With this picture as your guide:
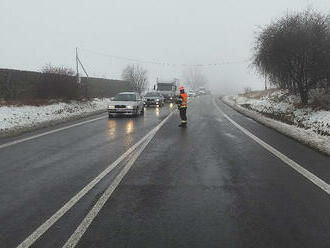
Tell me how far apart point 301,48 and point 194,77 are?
130445 mm

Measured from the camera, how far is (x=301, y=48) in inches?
843

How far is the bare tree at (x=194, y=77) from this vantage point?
486ft

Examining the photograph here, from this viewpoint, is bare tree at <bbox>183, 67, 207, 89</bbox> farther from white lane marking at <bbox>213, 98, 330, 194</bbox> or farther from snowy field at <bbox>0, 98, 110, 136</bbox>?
white lane marking at <bbox>213, 98, 330, 194</bbox>

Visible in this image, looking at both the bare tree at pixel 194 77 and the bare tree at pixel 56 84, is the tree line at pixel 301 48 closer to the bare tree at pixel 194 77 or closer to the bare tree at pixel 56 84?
the bare tree at pixel 56 84

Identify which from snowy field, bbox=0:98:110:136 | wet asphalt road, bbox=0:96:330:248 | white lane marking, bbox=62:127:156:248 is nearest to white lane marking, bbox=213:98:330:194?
wet asphalt road, bbox=0:96:330:248

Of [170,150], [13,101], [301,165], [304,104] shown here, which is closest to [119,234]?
[301,165]

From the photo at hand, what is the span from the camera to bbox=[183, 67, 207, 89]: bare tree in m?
148

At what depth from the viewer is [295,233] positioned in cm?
411

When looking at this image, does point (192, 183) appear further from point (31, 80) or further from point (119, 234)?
point (31, 80)

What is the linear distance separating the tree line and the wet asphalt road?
1333cm

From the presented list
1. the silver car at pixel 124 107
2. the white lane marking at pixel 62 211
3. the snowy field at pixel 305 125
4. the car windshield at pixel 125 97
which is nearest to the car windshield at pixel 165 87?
the snowy field at pixel 305 125

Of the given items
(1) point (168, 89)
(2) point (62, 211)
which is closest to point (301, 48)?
(2) point (62, 211)

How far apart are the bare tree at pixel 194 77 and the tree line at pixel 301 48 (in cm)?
12203

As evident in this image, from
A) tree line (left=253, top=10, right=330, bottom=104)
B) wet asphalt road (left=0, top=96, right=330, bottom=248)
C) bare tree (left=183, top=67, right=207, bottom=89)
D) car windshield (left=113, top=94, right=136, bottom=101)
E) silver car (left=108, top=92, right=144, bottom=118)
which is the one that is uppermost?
bare tree (left=183, top=67, right=207, bottom=89)
